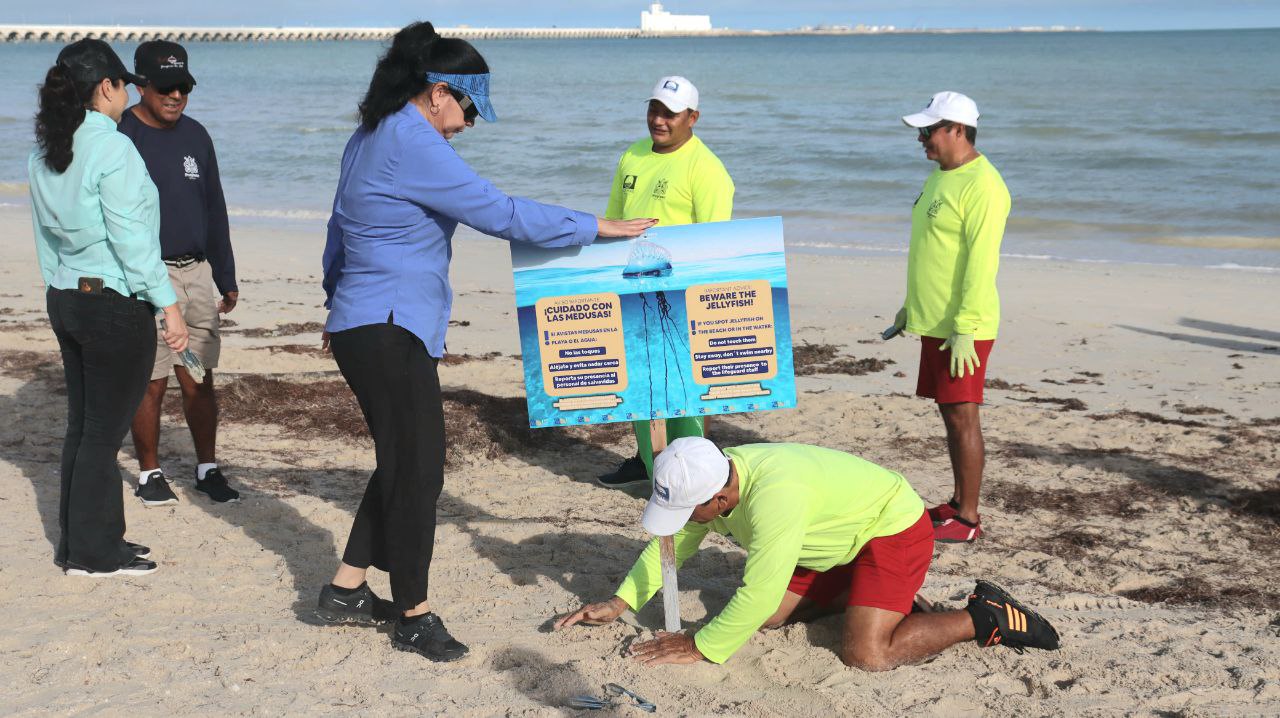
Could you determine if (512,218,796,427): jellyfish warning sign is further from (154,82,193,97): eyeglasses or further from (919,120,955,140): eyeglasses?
(154,82,193,97): eyeglasses

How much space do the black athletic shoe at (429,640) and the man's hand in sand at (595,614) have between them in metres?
0.39

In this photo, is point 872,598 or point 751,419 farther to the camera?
point 751,419

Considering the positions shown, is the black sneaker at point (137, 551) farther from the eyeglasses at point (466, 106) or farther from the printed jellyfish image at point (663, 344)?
the eyeglasses at point (466, 106)

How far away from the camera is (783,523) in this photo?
12.0 ft

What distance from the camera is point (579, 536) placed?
5.27 metres

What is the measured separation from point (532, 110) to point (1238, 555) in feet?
114

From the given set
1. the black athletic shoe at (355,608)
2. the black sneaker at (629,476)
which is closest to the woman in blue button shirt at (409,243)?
the black athletic shoe at (355,608)

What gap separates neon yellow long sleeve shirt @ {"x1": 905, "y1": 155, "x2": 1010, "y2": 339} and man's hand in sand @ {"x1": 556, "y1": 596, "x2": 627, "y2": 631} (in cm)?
201

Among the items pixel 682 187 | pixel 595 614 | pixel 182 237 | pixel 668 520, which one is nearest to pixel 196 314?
pixel 182 237

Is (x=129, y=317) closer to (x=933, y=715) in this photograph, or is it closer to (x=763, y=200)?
(x=933, y=715)

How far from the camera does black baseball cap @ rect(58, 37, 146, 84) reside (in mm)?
4051

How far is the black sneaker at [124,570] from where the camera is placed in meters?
4.46

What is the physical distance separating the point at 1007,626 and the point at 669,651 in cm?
117

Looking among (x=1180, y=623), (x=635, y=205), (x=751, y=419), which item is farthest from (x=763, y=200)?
(x=1180, y=623)
